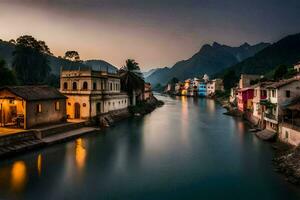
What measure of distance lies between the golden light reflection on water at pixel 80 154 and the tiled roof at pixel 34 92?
23.8 ft

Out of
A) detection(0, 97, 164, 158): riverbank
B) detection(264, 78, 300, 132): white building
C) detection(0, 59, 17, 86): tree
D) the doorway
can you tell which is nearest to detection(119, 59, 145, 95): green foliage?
detection(0, 97, 164, 158): riverbank

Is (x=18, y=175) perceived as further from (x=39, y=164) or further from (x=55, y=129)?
(x=55, y=129)

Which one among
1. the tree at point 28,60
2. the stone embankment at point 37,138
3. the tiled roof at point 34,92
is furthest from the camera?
the tree at point 28,60

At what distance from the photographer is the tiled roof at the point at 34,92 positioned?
31227 millimetres

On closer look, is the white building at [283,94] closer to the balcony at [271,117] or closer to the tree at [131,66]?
the balcony at [271,117]

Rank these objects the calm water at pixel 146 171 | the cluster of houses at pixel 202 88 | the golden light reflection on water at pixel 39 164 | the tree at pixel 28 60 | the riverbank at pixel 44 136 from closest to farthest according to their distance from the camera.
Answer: the calm water at pixel 146 171, the golden light reflection on water at pixel 39 164, the riverbank at pixel 44 136, the tree at pixel 28 60, the cluster of houses at pixel 202 88

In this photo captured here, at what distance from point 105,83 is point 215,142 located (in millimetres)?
24638

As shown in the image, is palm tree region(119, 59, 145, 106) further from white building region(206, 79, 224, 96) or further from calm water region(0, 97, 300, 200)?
white building region(206, 79, 224, 96)

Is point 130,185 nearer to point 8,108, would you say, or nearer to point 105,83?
point 8,108

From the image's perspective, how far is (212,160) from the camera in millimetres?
26250

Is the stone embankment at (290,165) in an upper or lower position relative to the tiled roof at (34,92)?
lower

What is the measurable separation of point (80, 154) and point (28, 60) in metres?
66.1

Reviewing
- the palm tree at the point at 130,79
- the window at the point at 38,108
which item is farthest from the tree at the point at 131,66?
the window at the point at 38,108

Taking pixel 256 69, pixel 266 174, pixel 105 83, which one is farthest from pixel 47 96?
pixel 256 69
